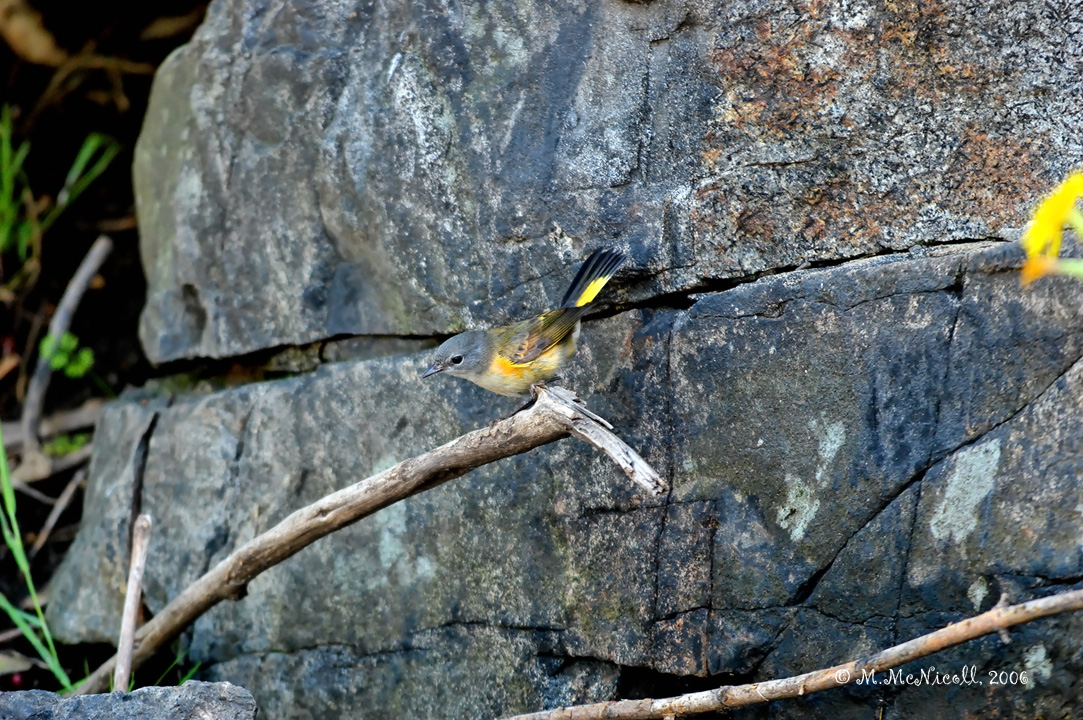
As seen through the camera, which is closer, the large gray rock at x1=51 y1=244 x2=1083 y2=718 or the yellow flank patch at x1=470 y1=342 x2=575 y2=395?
the large gray rock at x1=51 y1=244 x2=1083 y2=718

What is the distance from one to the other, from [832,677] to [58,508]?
4968mm

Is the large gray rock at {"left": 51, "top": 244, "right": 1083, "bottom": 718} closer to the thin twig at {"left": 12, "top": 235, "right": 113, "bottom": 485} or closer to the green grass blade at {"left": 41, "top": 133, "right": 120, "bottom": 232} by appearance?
the thin twig at {"left": 12, "top": 235, "right": 113, "bottom": 485}

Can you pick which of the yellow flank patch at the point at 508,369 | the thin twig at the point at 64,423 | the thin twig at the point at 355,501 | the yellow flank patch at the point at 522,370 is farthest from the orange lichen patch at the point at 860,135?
the thin twig at the point at 64,423

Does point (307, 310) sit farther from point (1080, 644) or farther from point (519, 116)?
point (1080, 644)

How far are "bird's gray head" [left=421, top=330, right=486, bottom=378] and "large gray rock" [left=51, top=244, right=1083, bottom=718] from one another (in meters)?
0.35

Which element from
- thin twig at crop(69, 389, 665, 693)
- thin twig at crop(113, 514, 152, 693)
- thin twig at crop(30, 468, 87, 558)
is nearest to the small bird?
thin twig at crop(69, 389, 665, 693)

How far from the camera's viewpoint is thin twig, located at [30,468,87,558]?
6.11 metres

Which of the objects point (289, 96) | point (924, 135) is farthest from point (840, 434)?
point (289, 96)

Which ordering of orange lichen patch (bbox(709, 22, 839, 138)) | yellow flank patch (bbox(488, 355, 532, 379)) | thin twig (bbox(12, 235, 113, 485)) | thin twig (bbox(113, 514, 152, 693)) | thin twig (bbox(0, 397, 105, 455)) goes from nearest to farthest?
orange lichen patch (bbox(709, 22, 839, 138))
yellow flank patch (bbox(488, 355, 532, 379))
thin twig (bbox(113, 514, 152, 693))
thin twig (bbox(12, 235, 113, 485))
thin twig (bbox(0, 397, 105, 455))

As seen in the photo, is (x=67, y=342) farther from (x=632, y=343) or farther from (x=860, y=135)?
(x=860, y=135)

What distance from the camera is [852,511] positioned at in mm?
3467

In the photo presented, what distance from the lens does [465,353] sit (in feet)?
13.4

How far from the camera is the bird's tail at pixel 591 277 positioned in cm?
390

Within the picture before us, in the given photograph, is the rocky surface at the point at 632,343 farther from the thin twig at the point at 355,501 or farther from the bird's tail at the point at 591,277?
the thin twig at the point at 355,501
